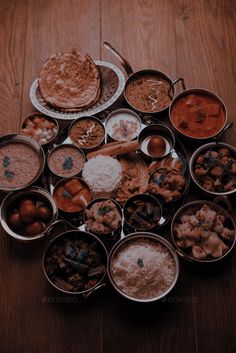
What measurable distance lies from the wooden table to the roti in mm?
518

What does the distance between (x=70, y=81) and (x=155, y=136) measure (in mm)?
703

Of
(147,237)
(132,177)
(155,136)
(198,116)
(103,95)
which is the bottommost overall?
(147,237)

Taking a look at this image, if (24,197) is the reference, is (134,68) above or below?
above

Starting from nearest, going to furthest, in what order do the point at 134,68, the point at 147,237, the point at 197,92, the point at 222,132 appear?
the point at 147,237 < the point at 222,132 < the point at 197,92 < the point at 134,68

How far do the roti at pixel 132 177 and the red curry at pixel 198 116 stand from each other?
1.16 feet

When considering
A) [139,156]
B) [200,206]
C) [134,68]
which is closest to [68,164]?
[139,156]

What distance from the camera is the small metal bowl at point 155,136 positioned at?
2904mm

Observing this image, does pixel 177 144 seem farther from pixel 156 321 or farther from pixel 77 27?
pixel 77 27

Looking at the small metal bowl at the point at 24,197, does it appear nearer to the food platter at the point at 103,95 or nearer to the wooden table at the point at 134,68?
the wooden table at the point at 134,68

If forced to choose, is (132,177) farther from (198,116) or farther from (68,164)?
(198,116)

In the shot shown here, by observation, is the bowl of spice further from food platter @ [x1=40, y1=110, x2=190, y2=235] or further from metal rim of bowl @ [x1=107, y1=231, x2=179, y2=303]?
metal rim of bowl @ [x1=107, y1=231, x2=179, y2=303]

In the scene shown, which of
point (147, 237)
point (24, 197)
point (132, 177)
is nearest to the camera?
point (147, 237)

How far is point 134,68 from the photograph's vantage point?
337cm

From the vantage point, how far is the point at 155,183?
272 centimetres
